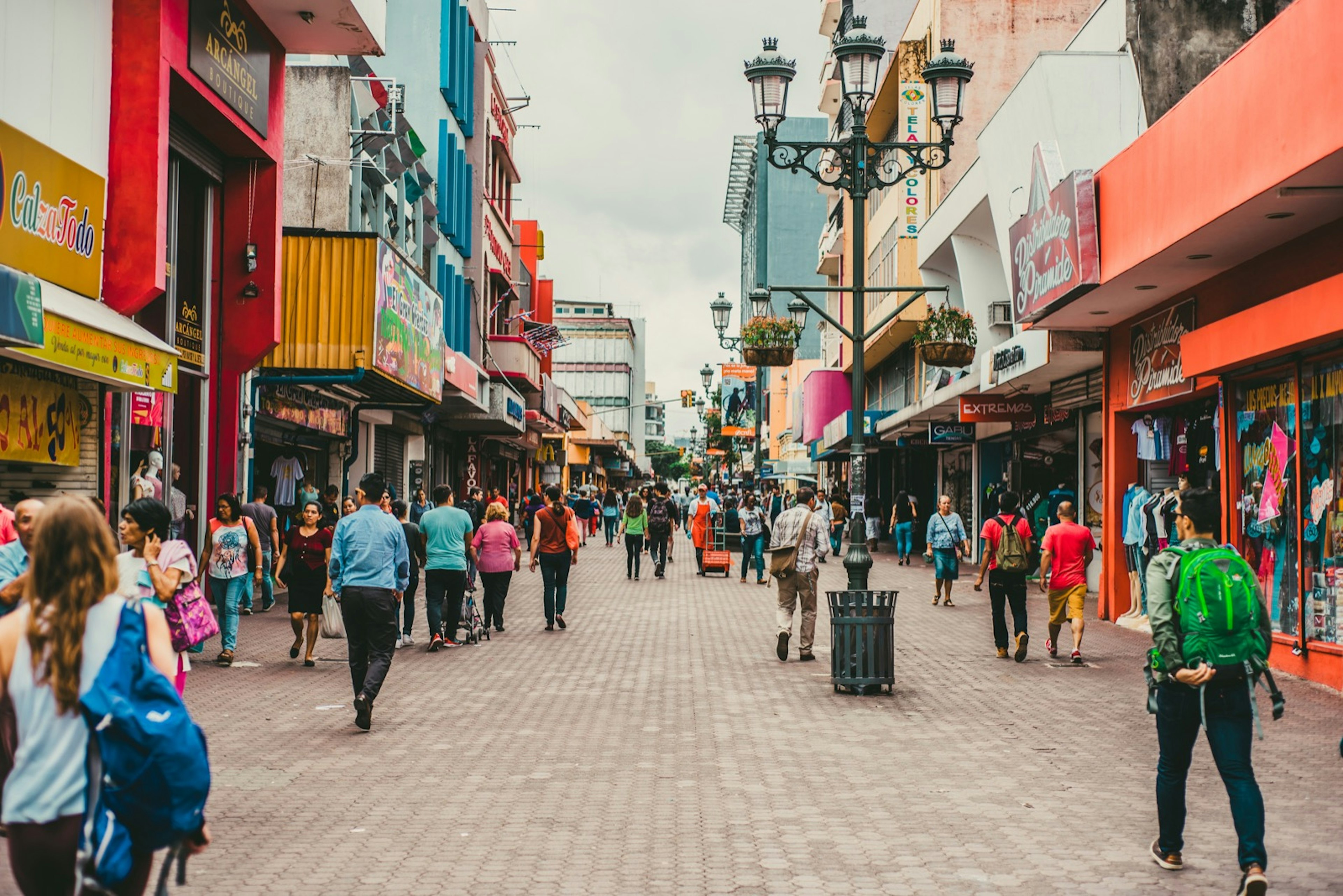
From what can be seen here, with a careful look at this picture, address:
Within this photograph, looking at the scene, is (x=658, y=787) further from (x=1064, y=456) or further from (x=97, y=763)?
(x=1064, y=456)

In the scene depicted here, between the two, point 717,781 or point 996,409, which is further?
point 996,409

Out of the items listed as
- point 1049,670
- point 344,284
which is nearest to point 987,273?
point 344,284

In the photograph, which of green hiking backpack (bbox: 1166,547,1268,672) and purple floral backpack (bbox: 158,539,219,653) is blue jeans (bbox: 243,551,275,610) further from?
green hiking backpack (bbox: 1166,547,1268,672)

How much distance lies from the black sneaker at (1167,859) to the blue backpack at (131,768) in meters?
4.06

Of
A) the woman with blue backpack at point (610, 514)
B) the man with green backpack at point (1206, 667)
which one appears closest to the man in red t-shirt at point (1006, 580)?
the man with green backpack at point (1206, 667)

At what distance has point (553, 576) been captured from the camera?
52.9ft

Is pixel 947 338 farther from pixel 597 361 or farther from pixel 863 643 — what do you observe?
pixel 597 361

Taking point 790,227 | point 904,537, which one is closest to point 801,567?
point 904,537

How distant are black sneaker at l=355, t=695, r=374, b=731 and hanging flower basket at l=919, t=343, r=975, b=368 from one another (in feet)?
35.6

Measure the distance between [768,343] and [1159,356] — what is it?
4911 millimetres

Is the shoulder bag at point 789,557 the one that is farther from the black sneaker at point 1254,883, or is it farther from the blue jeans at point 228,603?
the black sneaker at point 1254,883

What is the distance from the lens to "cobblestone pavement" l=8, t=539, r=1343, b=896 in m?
5.68

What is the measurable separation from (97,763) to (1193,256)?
11544 mm

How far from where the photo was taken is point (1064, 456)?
75.9 ft
